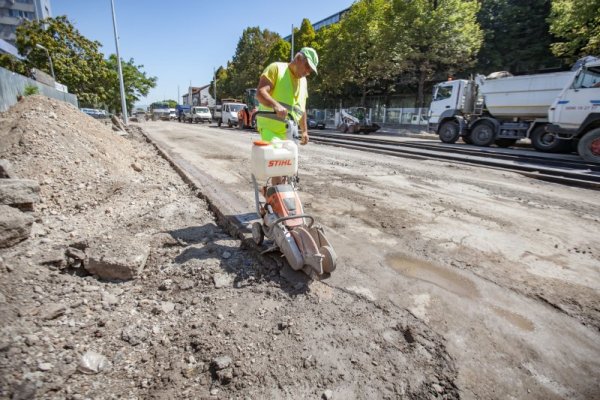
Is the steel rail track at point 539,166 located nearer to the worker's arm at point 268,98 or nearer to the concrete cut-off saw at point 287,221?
the concrete cut-off saw at point 287,221

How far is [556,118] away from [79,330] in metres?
14.3

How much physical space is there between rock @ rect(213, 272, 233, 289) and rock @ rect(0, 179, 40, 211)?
8.42 ft

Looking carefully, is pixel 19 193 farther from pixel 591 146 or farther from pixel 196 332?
pixel 591 146

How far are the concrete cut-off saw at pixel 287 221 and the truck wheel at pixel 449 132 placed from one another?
15.2m

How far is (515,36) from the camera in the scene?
90.3ft

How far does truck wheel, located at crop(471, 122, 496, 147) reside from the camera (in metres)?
14.2

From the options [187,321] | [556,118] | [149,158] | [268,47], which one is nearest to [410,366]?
[187,321]

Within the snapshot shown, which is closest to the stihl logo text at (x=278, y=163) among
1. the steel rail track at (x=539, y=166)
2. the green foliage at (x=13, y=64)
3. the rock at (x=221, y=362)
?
the rock at (x=221, y=362)

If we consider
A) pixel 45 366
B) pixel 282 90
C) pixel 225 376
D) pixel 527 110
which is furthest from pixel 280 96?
pixel 527 110

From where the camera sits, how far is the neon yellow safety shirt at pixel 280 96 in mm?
3006

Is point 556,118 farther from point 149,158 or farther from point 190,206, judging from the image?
point 149,158

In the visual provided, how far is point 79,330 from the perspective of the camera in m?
2.05

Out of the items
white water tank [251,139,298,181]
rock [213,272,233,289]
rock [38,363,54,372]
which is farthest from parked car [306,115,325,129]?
rock [38,363,54,372]

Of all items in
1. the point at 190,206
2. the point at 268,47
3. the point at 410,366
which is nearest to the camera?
the point at 410,366
